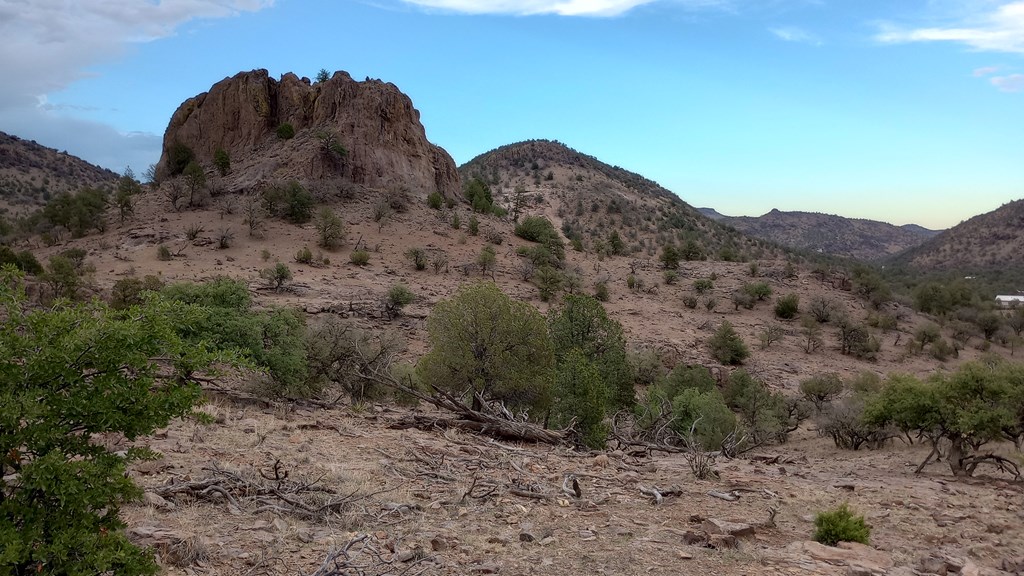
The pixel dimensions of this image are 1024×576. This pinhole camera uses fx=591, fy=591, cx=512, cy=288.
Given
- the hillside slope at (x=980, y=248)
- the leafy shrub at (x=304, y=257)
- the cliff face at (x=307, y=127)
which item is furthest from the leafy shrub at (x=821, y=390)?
the hillside slope at (x=980, y=248)

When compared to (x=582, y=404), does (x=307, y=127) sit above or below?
above

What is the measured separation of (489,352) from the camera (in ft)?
54.3

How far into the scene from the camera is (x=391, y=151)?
47625 mm

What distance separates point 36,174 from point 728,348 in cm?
7353

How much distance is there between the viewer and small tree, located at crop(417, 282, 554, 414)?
16375mm

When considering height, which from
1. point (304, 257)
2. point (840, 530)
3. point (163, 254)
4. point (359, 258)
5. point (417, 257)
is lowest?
point (840, 530)

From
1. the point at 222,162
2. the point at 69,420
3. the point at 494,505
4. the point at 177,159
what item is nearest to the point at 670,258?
the point at 222,162

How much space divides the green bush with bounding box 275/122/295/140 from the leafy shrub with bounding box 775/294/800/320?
39098 mm

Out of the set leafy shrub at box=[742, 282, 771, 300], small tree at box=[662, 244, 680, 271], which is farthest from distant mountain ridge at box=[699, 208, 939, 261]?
leafy shrub at box=[742, 282, 771, 300]

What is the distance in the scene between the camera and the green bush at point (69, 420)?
357cm

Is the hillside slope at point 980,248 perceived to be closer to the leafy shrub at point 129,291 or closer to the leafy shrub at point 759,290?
the leafy shrub at point 759,290

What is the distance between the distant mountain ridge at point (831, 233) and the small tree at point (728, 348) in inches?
3965

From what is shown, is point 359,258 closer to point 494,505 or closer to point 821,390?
point 821,390

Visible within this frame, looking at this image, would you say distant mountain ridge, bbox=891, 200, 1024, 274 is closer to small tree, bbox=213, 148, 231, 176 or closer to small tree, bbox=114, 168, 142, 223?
small tree, bbox=213, 148, 231, 176
